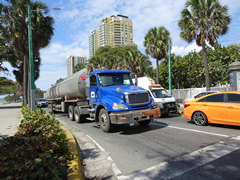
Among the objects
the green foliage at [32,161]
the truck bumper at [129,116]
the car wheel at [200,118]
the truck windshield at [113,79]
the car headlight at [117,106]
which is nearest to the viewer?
the green foliage at [32,161]

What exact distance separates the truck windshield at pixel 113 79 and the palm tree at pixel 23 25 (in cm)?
1461

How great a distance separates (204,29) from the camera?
16.6 m

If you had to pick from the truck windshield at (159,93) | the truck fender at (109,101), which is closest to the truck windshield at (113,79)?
the truck fender at (109,101)

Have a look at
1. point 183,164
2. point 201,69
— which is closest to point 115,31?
point 201,69

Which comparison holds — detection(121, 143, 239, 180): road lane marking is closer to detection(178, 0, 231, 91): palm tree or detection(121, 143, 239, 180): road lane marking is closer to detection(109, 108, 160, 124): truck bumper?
detection(109, 108, 160, 124): truck bumper

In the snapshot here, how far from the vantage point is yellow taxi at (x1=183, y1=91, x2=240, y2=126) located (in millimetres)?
6777

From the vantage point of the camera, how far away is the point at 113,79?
8.32 metres

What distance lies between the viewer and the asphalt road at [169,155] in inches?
137

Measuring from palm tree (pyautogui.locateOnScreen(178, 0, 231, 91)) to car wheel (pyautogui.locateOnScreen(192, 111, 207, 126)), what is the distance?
10.2 meters

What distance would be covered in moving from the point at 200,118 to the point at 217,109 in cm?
91

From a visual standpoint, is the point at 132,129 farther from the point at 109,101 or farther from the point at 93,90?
the point at 93,90

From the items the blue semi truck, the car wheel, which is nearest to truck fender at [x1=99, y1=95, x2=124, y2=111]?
the blue semi truck

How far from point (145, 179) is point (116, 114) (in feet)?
11.2

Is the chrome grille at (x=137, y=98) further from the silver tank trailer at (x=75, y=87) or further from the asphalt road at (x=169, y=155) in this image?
the silver tank trailer at (x=75, y=87)
